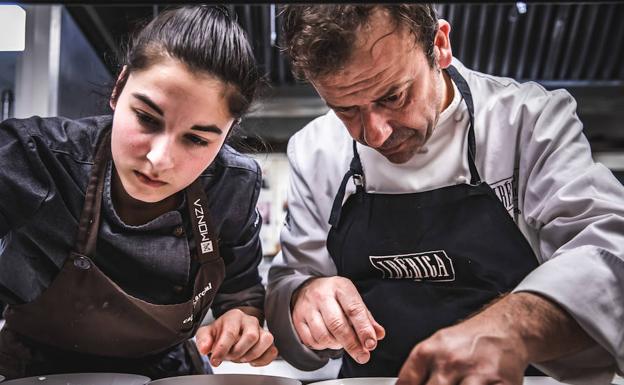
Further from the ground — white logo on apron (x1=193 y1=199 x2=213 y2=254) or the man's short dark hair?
the man's short dark hair

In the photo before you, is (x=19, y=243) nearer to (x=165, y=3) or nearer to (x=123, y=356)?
(x=123, y=356)

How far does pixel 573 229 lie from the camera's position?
103cm

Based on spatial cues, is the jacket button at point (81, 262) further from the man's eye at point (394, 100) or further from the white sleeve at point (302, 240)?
the man's eye at point (394, 100)

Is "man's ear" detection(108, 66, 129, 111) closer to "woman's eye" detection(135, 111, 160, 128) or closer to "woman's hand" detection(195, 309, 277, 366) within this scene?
"woman's eye" detection(135, 111, 160, 128)

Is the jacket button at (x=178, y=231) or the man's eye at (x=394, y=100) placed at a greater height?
the man's eye at (x=394, y=100)

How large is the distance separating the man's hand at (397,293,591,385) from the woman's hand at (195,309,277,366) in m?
0.39

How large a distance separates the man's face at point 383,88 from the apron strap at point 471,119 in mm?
112

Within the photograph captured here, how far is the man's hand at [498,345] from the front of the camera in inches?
28.5

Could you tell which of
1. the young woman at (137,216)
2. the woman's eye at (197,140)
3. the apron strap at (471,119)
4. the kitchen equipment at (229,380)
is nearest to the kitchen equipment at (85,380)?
the kitchen equipment at (229,380)

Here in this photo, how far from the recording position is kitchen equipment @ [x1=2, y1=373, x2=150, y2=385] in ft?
3.11

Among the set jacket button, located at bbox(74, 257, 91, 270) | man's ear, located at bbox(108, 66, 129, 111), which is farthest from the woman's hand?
man's ear, located at bbox(108, 66, 129, 111)

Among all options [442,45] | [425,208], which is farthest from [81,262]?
[442,45]

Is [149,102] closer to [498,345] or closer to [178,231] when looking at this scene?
[178,231]

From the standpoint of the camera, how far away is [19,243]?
3.60 ft
